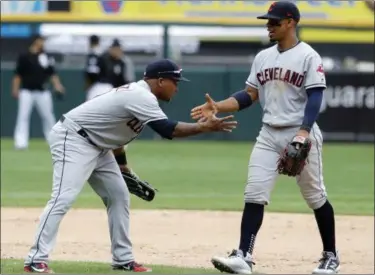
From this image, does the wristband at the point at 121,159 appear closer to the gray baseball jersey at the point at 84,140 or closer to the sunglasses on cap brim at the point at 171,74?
the gray baseball jersey at the point at 84,140

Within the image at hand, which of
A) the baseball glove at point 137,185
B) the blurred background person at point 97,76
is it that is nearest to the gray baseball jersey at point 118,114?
the baseball glove at point 137,185

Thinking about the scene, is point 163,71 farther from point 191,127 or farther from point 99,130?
point 99,130

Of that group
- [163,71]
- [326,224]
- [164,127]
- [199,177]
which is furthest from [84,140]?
[199,177]

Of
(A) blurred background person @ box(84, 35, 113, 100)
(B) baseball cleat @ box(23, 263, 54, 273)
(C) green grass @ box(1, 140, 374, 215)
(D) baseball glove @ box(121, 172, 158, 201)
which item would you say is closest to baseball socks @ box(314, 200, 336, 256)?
(D) baseball glove @ box(121, 172, 158, 201)

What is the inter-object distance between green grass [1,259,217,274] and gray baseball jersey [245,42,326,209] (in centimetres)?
70

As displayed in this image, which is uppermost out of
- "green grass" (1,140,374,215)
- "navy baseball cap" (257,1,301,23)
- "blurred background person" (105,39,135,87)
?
"navy baseball cap" (257,1,301,23)

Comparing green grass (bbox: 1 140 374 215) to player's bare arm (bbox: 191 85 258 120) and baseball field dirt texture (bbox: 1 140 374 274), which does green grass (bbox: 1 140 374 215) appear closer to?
baseball field dirt texture (bbox: 1 140 374 274)

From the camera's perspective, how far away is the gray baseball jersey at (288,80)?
7473mm

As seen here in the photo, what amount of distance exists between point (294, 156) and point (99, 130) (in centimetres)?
137

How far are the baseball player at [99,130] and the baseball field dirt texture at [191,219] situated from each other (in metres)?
0.48

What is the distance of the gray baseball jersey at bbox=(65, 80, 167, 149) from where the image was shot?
716cm

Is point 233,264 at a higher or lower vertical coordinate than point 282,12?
lower

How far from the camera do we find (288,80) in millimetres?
7492

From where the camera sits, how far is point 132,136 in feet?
24.4
